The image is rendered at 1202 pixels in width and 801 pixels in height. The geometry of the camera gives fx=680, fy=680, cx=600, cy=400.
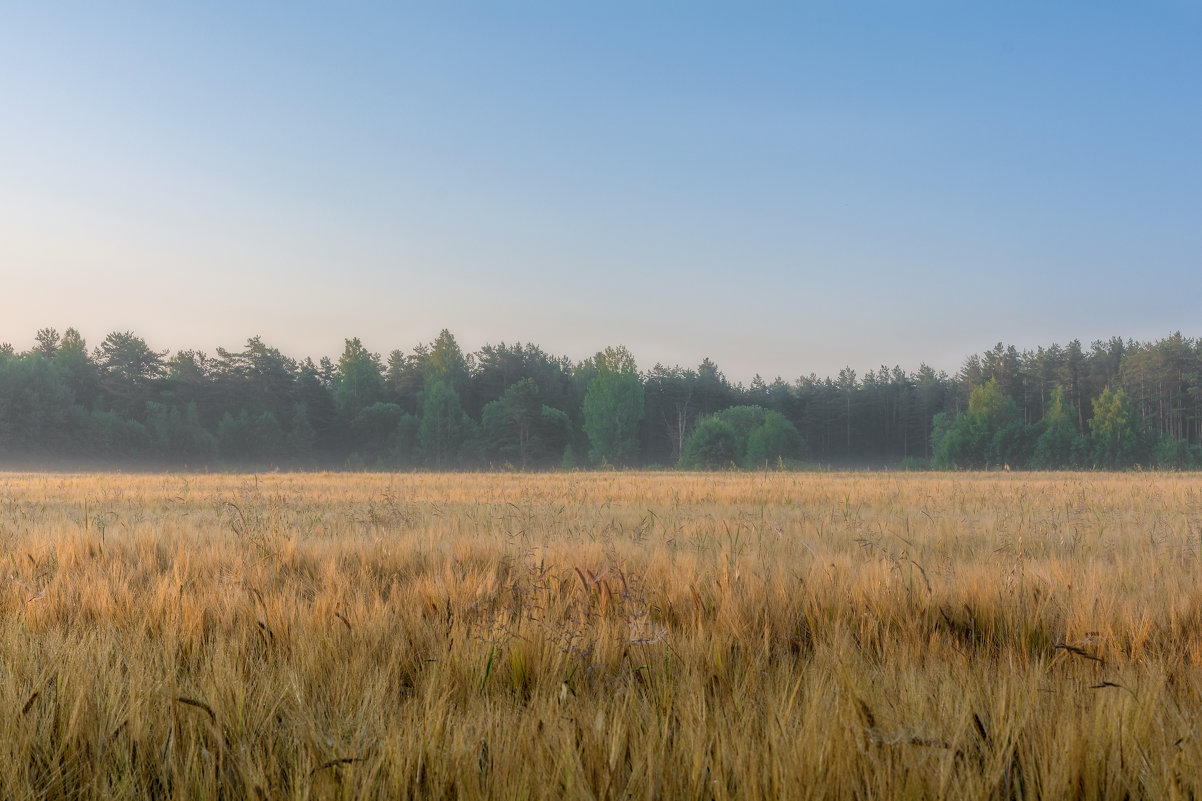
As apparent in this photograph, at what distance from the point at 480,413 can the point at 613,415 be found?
19438 millimetres

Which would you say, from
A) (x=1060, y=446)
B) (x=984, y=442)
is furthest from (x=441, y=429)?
(x=1060, y=446)

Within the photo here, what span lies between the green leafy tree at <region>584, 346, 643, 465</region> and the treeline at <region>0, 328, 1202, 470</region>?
0.16 metres

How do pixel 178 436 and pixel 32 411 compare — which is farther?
pixel 178 436

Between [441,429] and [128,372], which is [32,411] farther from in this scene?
[441,429]

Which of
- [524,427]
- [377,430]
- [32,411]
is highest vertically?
[32,411]

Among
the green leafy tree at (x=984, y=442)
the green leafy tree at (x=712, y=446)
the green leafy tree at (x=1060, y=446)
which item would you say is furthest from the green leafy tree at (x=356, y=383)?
the green leafy tree at (x=1060, y=446)

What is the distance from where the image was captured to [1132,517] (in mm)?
8781

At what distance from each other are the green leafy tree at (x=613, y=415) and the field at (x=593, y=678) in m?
65.5

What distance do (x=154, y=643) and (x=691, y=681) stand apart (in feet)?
6.59

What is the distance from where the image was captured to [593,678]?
2.23m

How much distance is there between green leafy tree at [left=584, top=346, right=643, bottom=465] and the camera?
7031cm

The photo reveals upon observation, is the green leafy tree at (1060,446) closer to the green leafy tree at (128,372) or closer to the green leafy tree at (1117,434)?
the green leafy tree at (1117,434)

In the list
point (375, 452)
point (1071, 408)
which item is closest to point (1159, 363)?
point (1071, 408)

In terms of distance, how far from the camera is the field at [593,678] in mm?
1421
